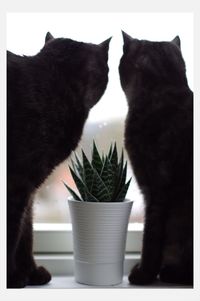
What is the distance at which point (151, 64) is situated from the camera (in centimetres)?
109

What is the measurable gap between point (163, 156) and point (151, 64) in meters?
0.23

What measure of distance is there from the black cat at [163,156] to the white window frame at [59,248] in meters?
0.13

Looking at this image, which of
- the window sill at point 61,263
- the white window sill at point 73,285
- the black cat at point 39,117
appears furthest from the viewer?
the window sill at point 61,263

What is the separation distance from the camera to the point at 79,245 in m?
1.04

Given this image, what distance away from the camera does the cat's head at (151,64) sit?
108cm

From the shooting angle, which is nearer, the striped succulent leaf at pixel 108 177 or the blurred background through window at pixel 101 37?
the striped succulent leaf at pixel 108 177

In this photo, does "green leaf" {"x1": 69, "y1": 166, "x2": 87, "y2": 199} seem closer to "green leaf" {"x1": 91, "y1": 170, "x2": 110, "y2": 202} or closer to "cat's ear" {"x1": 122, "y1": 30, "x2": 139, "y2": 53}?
"green leaf" {"x1": 91, "y1": 170, "x2": 110, "y2": 202}

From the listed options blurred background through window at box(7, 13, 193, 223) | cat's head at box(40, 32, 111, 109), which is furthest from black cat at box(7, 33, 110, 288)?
blurred background through window at box(7, 13, 193, 223)

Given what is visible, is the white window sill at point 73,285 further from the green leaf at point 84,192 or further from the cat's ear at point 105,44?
the cat's ear at point 105,44

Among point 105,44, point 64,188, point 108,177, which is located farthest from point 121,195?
point 105,44

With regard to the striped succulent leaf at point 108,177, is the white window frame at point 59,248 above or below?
below

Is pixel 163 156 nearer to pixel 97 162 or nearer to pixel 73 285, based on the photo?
pixel 97 162

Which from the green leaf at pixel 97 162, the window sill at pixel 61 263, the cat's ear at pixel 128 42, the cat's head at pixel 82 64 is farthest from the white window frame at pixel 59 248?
the cat's ear at pixel 128 42

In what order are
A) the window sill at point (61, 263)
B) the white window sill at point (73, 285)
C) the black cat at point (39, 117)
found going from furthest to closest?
the window sill at point (61, 263) → the white window sill at point (73, 285) → the black cat at point (39, 117)
